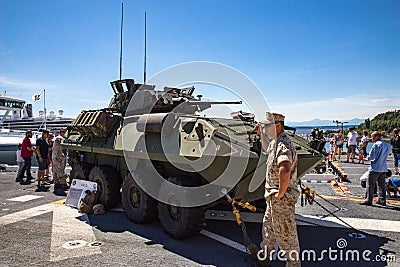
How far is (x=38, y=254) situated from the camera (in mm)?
4961

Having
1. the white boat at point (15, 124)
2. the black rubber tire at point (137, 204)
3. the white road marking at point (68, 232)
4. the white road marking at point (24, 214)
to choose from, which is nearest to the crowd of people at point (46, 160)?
the white road marking at point (24, 214)

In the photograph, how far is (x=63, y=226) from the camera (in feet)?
21.0

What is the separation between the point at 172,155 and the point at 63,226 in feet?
8.56

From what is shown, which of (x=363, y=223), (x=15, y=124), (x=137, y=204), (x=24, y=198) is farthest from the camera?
(x=15, y=124)

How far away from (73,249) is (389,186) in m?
7.32

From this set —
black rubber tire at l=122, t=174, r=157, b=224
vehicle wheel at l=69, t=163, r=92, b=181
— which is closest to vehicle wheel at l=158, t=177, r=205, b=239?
black rubber tire at l=122, t=174, r=157, b=224

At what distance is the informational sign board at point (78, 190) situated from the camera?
771 cm

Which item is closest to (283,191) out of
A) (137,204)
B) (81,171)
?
(137,204)

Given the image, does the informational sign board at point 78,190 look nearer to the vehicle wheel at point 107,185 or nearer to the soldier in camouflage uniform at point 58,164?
the vehicle wheel at point 107,185

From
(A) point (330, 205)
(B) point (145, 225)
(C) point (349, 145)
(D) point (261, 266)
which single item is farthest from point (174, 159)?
(C) point (349, 145)

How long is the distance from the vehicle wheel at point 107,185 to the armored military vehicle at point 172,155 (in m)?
0.02

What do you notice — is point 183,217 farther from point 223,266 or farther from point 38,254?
point 38,254

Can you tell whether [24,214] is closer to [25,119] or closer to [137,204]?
[137,204]

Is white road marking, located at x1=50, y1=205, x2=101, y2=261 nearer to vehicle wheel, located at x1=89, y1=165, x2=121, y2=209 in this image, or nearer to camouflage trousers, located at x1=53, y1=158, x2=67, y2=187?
vehicle wheel, located at x1=89, y1=165, x2=121, y2=209
